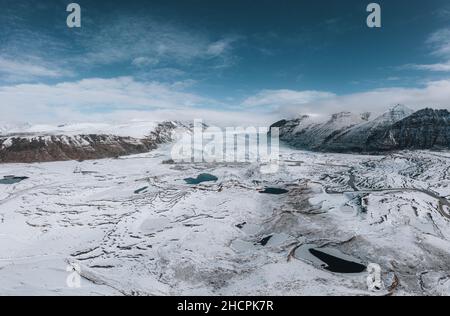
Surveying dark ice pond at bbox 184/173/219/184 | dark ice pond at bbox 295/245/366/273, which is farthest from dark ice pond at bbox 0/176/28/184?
dark ice pond at bbox 295/245/366/273

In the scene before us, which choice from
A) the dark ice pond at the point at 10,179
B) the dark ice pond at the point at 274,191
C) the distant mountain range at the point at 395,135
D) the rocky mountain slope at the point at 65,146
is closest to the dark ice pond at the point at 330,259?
the dark ice pond at the point at 274,191

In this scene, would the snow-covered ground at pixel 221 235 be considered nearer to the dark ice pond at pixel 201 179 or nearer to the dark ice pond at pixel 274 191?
the dark ice pond at pixel 274 191

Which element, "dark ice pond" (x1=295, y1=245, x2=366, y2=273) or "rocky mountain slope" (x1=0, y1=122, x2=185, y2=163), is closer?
"dark ice pond" (x1=295, y1=245, x2=366, y2=273)

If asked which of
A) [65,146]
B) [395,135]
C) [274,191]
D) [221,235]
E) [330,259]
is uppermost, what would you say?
[395,135]

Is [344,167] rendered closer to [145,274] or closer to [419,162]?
[419,162]

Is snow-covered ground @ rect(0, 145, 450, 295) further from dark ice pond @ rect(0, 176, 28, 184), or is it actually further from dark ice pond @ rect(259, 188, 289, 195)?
dark ice pond @ rect(0, 176, 28, 184)

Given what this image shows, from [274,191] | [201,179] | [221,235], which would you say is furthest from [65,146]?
[221,235]

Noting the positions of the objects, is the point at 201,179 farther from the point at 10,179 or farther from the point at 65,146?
the point at 65,146
